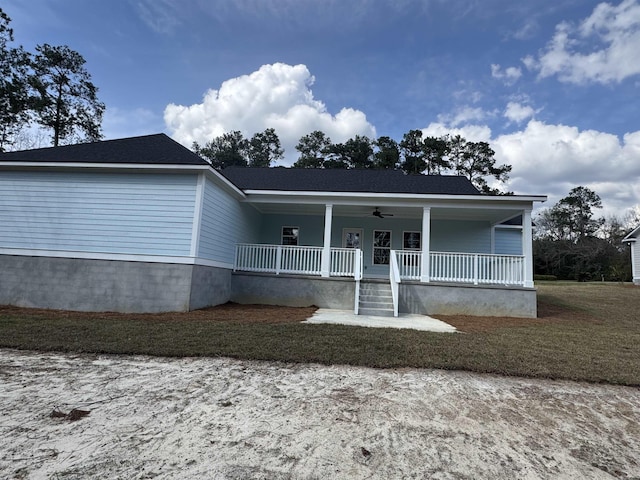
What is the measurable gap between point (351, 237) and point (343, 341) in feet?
26.0

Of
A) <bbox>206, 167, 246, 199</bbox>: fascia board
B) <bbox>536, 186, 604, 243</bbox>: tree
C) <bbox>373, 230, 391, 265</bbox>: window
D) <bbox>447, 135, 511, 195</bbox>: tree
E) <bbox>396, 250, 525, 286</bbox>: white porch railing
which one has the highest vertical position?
<bbox>447, 135, 511, 195</bbox>: tree

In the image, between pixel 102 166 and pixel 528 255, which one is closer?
pixel 102 166

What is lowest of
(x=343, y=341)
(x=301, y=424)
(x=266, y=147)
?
(x=301, y=424)

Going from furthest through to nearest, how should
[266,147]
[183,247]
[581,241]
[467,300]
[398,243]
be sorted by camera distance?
[266,147]
[581,241]
[398,243]
[467,300]
[183,247]

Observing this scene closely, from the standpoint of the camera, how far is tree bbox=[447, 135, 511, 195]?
33.9 m

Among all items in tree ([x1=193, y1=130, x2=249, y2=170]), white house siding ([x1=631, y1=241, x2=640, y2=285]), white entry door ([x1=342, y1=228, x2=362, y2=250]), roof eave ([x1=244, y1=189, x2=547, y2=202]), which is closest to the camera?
roof eave ([x1=244, y1=189, x2=547, y2=202])

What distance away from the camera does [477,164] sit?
34125 millimetres

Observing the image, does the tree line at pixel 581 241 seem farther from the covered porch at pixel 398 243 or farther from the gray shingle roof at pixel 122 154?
the gray shingle roof at pixel 122 154

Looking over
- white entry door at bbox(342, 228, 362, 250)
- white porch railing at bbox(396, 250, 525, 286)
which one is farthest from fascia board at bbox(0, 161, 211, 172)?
white porch railing at bbox(396, 250, 525, 286)

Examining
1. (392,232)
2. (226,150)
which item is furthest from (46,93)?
(392,232)

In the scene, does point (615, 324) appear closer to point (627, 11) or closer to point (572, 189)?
point (627, 11)

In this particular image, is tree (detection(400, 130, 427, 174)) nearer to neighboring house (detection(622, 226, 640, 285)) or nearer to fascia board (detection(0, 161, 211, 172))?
neighboring house (detection(622, 226, 640, 285))

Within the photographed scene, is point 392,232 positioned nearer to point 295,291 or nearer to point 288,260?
point 288,260

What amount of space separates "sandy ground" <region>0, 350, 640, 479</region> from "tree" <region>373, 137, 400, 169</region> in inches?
1210
